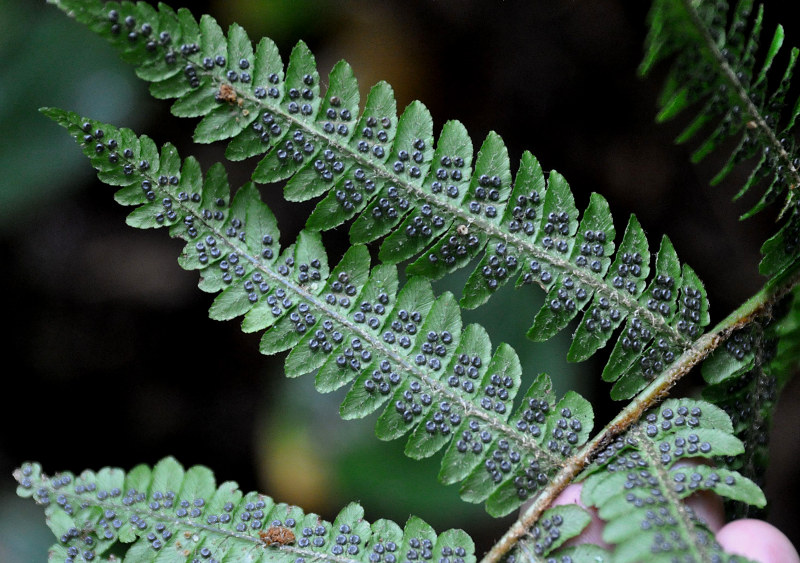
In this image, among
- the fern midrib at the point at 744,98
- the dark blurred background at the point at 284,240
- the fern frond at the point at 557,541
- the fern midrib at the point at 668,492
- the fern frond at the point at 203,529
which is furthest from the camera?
the dark blurred background at the point at 284,240

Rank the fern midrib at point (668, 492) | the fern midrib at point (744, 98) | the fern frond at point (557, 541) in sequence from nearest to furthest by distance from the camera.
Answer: the fern midrib at point (668, 492) < the fern midrib at point (744, 98) < the fern frond at point (557, 541)

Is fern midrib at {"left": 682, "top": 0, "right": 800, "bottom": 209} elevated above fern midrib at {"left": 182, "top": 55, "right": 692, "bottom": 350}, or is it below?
above

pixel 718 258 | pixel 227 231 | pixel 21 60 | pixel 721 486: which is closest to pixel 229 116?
pixel 227 231

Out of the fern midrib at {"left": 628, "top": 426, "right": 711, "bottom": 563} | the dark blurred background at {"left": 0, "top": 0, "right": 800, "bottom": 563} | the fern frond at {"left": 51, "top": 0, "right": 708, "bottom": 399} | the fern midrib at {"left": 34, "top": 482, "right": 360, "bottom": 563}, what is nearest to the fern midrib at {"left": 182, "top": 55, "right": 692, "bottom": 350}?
the fern frond at {"left": 51, "top": 0, "right": 708, "bottom": 399}

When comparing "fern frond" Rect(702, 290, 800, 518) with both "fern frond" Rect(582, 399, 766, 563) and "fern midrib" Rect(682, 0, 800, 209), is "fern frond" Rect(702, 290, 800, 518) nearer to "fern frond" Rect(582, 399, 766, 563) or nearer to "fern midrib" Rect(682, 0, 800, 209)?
"fern frond" Rect(582, 399, 766, 563)

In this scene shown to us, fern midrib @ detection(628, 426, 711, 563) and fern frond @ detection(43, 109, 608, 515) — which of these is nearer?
fern midrib @ detection(628, 426, 711, 563)

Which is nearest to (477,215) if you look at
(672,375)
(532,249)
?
(532,249)

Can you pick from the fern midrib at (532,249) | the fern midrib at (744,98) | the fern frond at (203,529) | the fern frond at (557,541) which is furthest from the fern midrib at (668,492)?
the fern midrib at (744,98)

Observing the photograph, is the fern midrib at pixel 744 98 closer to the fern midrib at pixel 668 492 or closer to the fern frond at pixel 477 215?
the fern frond at pixel 477 215
